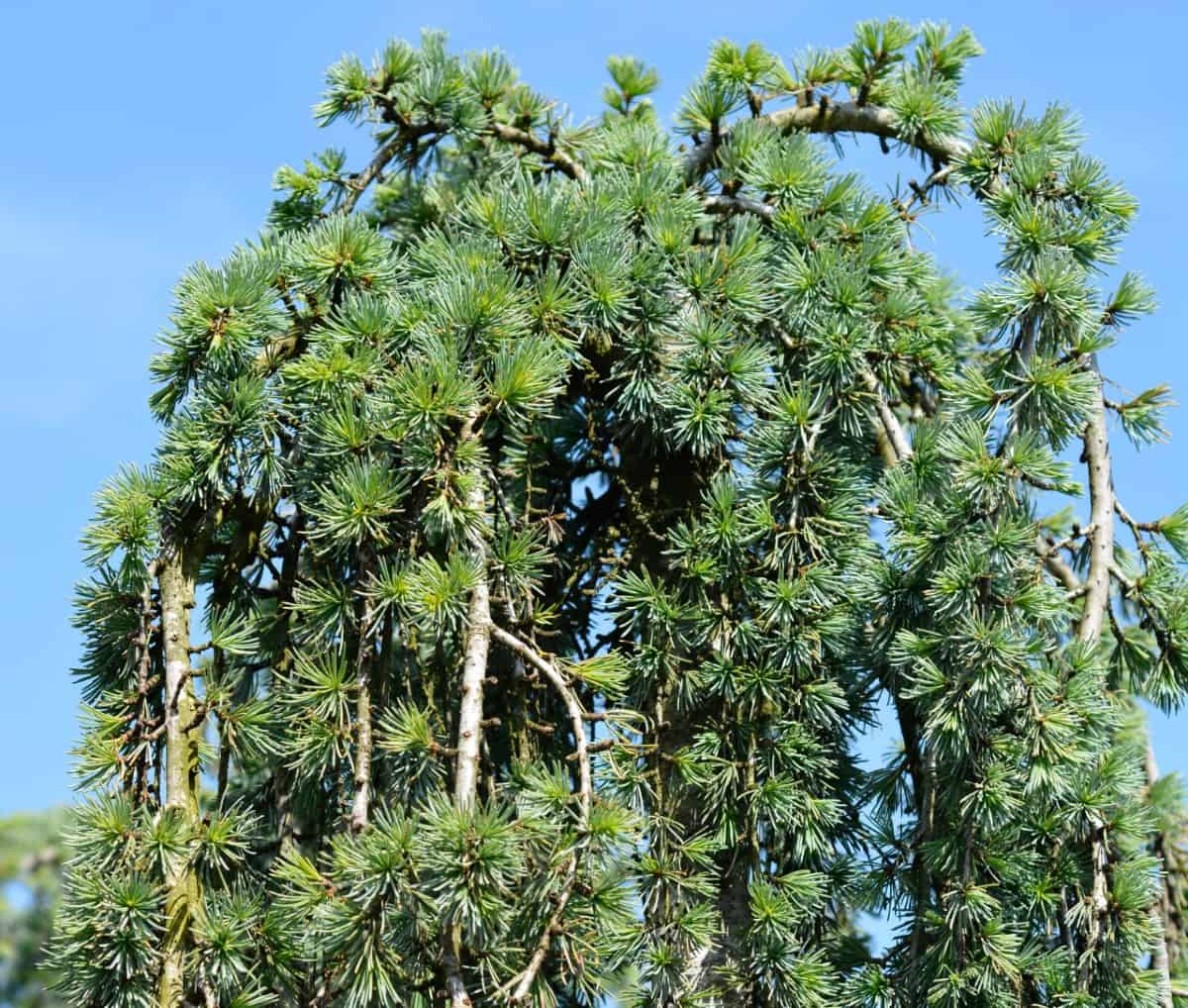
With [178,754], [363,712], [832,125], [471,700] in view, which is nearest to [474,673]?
[471,700]

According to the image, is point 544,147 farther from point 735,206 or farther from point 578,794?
point 578,794

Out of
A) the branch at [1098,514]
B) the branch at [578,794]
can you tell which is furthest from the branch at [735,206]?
the branch at [578,794]

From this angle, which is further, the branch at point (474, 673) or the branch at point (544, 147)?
the branch at point (544, 147)

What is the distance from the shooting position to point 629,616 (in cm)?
238

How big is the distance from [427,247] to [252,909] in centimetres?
98

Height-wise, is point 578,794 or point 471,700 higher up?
point 471,700

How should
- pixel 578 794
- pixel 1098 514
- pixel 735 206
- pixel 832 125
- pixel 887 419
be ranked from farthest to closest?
pixel 832 125 → pixel 735 206 → pixel 887 419 → pixel 1098 514 → pixel 578 794

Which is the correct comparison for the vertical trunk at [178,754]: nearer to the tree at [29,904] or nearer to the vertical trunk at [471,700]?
the vertical trunk at [471,700]

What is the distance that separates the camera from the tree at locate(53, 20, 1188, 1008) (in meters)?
1.96

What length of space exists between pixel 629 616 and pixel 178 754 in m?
0.67

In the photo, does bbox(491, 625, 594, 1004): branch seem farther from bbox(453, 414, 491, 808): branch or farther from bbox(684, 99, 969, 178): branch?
bbox(684, 99, 969, 178): branch

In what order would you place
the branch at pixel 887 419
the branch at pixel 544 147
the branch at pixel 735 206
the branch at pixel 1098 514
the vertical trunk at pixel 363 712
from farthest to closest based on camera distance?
1. the branch at pixel 544 147
2. the branch at pixel 735 206
3. the branch at pixel 887 419
4. the branch at pixel 1098 514
5. the vertical trunk at pixel 363 712

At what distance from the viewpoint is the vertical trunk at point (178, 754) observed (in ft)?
6.46

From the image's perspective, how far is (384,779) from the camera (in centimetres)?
213
